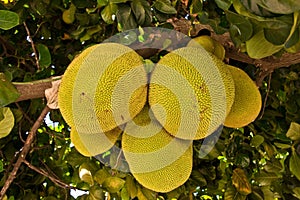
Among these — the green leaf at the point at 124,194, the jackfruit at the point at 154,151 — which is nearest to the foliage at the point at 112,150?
the green leaf at the point at 124,194

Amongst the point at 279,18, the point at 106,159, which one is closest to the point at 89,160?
the point at 106,159

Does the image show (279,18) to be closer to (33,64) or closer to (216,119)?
(216,119)

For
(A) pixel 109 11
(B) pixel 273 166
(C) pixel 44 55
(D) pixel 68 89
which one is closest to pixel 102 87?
(D) pixel 68 89

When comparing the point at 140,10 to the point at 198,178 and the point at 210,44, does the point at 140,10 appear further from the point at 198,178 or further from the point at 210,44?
the point at 198,178

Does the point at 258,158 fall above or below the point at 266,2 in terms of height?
below

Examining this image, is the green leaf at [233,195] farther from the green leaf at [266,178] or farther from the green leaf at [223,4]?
the green leaf at [223,4]

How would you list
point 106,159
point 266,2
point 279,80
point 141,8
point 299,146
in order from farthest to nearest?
point 279,80 < point 106,159 < point 299,146 < point 141,8 < point 266,2

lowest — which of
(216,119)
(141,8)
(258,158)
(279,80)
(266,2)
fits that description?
(258,158)
